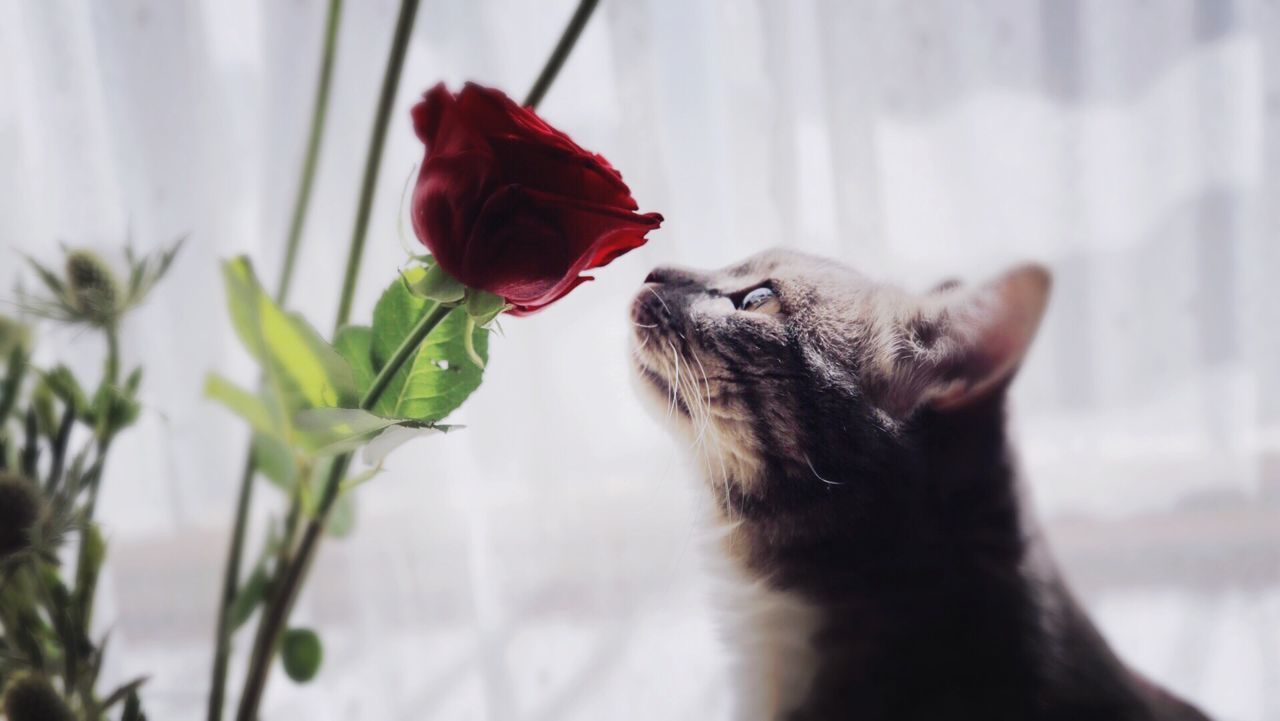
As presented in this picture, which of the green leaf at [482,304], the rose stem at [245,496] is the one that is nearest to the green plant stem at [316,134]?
the rose stem at [245,496]

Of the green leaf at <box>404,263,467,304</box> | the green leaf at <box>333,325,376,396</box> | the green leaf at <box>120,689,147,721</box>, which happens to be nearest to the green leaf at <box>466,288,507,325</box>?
the green leaf at <box>404,263,467,304</box>

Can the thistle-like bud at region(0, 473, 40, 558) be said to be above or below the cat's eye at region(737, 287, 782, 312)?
below

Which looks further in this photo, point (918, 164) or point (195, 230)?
point (195, 230)

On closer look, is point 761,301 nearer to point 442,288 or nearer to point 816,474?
point 816,474

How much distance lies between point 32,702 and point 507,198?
37 centimetres

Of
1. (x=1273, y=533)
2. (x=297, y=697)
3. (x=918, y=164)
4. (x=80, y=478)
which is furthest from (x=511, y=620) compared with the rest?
(x=1273, y=533)

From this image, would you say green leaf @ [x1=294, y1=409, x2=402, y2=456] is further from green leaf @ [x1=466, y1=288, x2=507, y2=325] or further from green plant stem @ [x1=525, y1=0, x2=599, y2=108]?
green plant stem @ [x1=525, y1=0, x2=599, y2=108]

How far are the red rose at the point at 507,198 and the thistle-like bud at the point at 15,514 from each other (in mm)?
288

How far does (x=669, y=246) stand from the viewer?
611 millimetres

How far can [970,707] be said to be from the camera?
443mm

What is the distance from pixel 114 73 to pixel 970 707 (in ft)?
2.83

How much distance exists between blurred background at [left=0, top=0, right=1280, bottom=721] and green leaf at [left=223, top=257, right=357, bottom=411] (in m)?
0.20

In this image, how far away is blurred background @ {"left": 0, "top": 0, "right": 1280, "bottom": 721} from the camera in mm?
600

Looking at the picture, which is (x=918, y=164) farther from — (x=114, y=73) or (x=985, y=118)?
(x=114, y=73)
